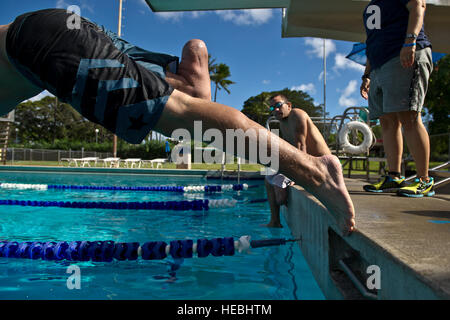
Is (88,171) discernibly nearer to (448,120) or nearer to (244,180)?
(244,180)

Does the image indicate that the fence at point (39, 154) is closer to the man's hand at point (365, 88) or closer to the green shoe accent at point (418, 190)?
the man's hand at point (365, 88)

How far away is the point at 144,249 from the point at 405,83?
2615mm

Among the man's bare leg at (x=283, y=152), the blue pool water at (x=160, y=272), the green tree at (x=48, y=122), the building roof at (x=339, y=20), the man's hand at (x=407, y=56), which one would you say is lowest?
the blue pool water at (x=160, y=272)

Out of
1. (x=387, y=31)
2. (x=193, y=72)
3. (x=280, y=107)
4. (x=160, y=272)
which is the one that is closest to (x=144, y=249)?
(x=160, y=272)

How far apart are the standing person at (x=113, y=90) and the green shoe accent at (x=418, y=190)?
1.53m

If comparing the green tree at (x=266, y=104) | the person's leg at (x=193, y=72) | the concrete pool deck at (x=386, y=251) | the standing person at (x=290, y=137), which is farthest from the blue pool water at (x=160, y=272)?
the green tree at (x=266, y=104)

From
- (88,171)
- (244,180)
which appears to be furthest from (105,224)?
(88,171)

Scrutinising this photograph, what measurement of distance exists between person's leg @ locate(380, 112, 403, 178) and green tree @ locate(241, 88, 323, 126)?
52.5m

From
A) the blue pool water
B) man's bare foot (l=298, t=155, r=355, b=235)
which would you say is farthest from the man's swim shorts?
the blue pool water

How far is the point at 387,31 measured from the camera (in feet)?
9.66

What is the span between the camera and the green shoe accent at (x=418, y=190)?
2.79m

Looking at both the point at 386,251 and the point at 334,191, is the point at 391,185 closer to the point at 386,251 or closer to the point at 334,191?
the point at 334,191

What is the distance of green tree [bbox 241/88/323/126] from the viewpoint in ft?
184
